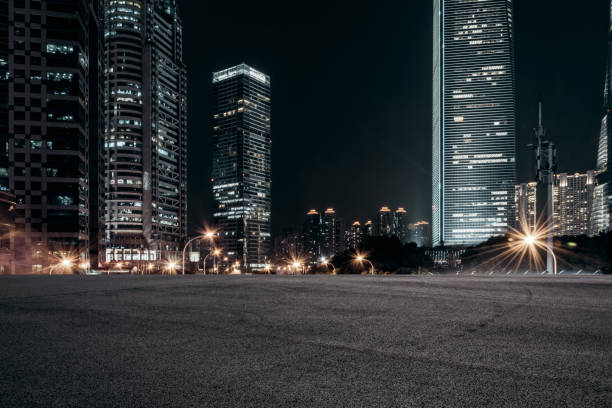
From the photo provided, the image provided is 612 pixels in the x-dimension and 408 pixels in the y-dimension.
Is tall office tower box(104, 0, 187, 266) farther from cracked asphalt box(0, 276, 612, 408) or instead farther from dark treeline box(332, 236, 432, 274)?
cracked asphalt box(0, 276, 612, 408)

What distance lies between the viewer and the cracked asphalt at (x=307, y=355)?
13.7ft

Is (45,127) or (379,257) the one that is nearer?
(45,127)

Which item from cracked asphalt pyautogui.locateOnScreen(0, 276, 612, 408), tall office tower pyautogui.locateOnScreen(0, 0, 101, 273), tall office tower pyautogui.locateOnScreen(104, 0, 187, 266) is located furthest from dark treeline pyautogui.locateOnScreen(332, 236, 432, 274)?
tall office tower pyautogui.locateOnScreen(104, 0, 187, 266)

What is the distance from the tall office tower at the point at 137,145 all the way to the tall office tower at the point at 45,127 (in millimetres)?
77264

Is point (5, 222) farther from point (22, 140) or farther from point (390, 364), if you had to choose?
point (390, 364)

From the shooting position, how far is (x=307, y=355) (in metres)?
5.66

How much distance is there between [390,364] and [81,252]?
9711cm

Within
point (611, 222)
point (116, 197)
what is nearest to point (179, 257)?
point (116, 197)

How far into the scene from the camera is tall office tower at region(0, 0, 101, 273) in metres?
86.8

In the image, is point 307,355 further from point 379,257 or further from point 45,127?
point 45,127

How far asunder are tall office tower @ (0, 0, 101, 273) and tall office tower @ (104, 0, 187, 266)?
253 ft

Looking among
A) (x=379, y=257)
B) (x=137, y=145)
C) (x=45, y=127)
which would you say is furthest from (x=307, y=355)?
(x=137, y=145)

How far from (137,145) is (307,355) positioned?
18938 centimetres

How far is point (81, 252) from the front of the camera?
8950 cm
